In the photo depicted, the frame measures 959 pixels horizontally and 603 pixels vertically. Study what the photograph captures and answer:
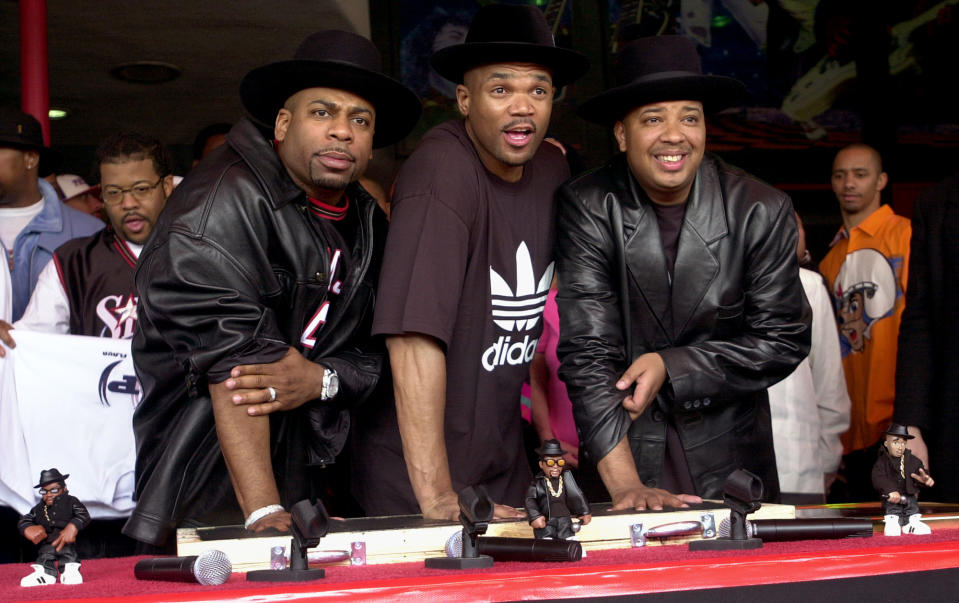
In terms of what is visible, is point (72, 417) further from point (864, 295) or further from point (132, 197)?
point (864, 295)

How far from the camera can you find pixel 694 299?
299 centimetres

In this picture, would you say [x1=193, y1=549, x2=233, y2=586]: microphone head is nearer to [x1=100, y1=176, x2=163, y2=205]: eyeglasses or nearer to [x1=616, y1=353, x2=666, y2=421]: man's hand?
[x1=616, y1=353, x2=666, y2=421]: man's hand

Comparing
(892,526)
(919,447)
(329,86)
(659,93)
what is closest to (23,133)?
(329,86)

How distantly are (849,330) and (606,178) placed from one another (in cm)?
268

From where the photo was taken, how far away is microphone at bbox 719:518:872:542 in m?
1.90

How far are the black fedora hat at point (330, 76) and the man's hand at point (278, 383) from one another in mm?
723

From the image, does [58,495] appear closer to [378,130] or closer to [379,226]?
[379,226]

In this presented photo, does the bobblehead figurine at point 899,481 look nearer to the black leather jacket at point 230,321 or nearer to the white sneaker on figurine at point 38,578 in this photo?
the black leather jacket at point 230,321

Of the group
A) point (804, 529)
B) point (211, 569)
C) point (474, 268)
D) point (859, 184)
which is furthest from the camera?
point (859, 184)

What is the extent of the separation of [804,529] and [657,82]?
1.42m

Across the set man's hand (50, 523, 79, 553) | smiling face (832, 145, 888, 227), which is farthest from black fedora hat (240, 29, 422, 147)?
smiling face (832, 145, 888, 227)

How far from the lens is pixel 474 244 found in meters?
2.82

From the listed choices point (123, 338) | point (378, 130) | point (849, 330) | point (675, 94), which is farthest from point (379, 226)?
point (849, 330)

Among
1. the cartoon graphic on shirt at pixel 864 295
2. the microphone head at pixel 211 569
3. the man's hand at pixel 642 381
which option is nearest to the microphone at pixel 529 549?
the microphone head at pixel 211 569
